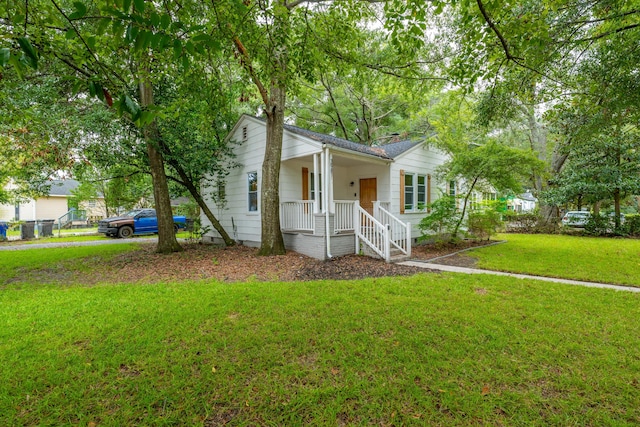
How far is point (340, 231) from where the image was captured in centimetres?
847

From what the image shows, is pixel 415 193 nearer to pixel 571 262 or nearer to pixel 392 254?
pixel 392 254

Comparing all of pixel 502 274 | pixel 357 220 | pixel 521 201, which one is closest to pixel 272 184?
pixel 357 220

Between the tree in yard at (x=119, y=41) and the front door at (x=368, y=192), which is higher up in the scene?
the tree in yard at (x=119, y=41)

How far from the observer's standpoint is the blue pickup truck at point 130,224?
48.9 ft

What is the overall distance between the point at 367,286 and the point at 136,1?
189 inches

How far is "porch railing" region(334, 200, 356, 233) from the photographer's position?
8406 millimetres

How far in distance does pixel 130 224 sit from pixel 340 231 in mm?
12548

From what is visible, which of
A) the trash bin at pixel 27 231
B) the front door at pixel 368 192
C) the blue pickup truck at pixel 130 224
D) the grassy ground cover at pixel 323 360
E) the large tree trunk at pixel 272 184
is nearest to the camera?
the grassy ground cover at pixel 323 360

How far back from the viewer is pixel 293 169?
32.1ft

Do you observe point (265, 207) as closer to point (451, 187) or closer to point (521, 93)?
point (521, 93)

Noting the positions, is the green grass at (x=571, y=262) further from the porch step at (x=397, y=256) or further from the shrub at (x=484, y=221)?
the porch step at (x=397, y=256)

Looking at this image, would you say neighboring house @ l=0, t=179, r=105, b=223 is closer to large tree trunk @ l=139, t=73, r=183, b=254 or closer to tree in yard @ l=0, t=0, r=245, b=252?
large tree trunk @ l=139, t=73, r=183, b=254

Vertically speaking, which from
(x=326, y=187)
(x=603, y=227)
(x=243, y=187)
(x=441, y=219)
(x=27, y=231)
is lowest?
(x=603, y=227)

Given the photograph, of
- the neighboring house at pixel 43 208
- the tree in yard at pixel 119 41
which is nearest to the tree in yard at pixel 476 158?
the tree in yard at pixel 119 41
